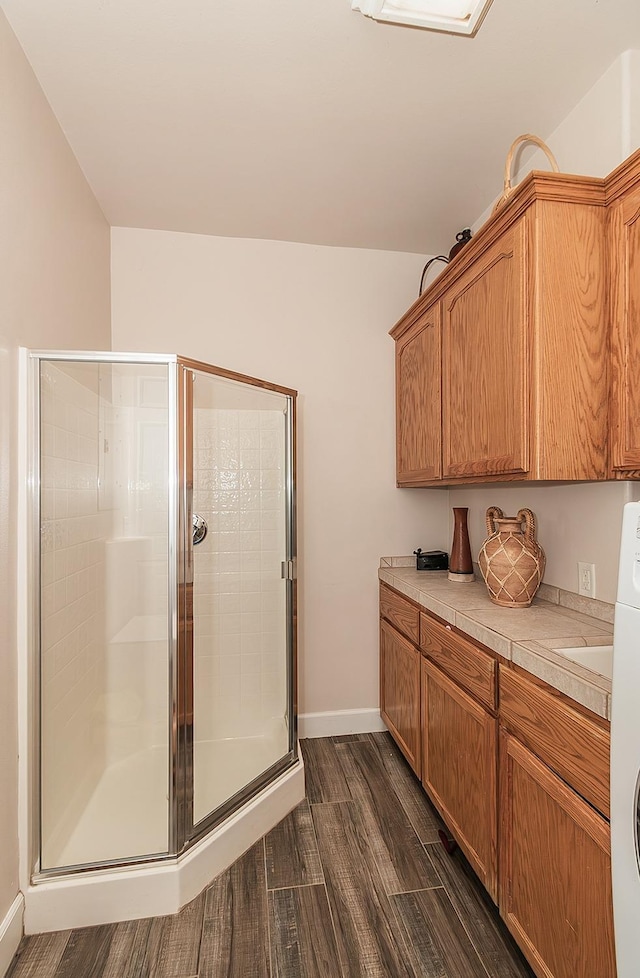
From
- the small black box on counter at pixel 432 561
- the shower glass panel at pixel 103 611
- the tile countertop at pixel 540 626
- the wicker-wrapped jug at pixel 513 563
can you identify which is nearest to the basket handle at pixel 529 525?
the wicker-wrapped jug at pixel 513 563

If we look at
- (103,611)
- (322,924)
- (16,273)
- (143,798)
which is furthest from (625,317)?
(143,798)

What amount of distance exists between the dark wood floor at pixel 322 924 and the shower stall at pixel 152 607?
0.14 m

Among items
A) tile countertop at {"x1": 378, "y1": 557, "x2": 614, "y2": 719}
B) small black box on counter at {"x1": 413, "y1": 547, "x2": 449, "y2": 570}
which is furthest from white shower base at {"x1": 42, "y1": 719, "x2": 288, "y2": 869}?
small black box on counter at {"x1": 413, "y1": 547, "x2": 449, "y2": 570}

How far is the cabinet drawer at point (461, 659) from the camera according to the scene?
160 centimetres

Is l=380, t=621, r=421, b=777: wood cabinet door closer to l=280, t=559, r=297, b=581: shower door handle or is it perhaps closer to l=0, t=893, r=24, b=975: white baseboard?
l=280, t=559, r=297, b=581: shower door handle

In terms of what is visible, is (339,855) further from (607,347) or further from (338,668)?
(607,347)

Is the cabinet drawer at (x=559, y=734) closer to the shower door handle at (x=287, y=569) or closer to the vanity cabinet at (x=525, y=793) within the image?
the vanity cabinet at (x=525, y=793)

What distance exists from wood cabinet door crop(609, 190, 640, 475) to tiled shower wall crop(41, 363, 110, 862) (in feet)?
5.80

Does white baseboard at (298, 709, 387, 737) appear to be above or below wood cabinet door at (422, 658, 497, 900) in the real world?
below

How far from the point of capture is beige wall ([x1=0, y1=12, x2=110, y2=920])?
5.07 feet

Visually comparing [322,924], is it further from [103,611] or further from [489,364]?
[489,364]

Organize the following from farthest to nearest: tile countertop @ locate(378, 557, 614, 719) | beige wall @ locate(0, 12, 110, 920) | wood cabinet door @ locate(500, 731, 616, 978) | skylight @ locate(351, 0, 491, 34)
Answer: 1. beige wall @ locate(0, 12, 110, 920)
2. skylight @ locate(351, 0, 491, 34)
3. tile countertop @ locate(378, 557, 614, 719)
4. wood cabinet door @ locate(500, 731, 616, 978)

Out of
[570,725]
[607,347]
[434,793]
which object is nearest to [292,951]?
[434,793]


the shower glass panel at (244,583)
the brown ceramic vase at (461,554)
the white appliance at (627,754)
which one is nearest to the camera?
the white appliance at (627,754)
